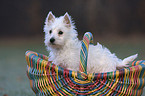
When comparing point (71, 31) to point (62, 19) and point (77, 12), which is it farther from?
point (77, 12)

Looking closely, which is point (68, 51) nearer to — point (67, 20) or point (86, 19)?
point (67, 20)

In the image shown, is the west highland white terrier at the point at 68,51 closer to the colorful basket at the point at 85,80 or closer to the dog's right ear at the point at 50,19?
the dog's right ear at the point at 50,19

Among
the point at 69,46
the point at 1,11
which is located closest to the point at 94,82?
the point at 69,46

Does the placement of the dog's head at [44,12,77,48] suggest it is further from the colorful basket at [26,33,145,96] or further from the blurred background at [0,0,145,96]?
the blurred background at [0,0,145,96]

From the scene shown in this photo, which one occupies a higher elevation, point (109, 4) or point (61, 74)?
point (109, 4)

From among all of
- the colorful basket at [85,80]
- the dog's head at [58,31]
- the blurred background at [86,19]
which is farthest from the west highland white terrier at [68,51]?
the blurred background at [86,19]

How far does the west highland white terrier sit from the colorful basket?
0.76 feet

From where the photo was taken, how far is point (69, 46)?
1598 millimetres

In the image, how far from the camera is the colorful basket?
1.24 metres

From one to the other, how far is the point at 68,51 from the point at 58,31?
0.56ft

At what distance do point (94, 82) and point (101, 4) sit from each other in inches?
272

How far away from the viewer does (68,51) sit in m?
1.58

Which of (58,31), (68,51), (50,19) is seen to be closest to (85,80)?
(68,51)

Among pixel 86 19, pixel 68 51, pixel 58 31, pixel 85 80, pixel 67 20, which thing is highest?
pixel 86 19
